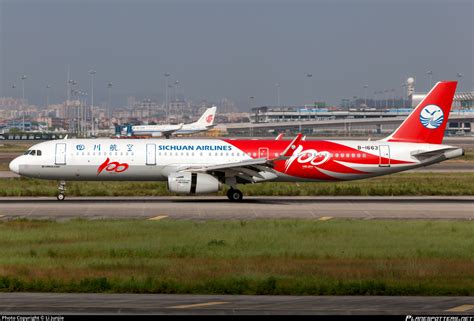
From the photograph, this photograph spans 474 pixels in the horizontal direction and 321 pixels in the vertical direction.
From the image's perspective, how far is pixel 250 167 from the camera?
46.7m

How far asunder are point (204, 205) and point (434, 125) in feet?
50.2

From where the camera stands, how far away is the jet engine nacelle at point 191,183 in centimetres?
4550

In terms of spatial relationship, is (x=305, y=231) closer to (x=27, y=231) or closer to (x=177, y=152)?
(x=27, y=231)

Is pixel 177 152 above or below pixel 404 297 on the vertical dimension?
above

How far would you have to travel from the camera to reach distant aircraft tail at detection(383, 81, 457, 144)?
50.8 m

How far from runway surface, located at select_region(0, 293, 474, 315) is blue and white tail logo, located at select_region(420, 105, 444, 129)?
3029 cm

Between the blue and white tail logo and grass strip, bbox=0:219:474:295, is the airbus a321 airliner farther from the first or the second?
grass strip, bbox=0:219:474:295

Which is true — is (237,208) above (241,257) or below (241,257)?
above

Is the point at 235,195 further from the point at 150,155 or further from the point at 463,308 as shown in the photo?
the point at 463,308

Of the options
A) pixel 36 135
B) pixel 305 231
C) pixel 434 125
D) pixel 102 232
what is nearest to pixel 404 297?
pixel 305 231

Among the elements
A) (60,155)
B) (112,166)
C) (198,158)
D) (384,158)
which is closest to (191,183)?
(198,158)

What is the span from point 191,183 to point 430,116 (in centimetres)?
1535

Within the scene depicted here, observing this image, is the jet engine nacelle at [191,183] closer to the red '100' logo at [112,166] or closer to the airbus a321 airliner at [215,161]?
the airbus a321 airliner at [215,161]

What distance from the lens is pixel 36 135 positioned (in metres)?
194
